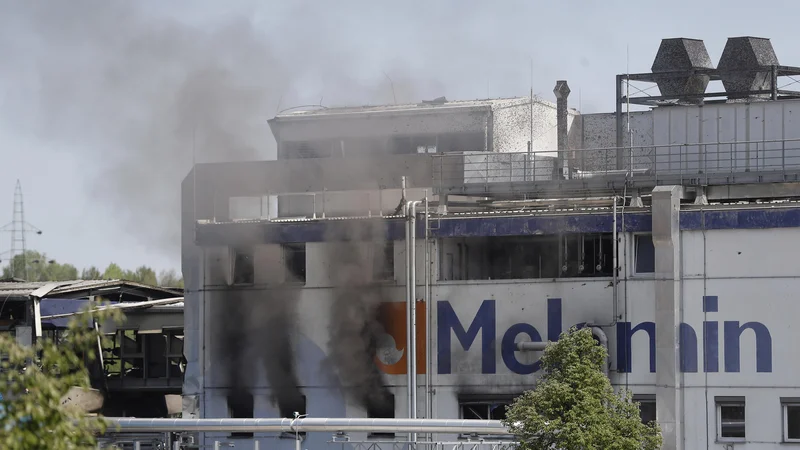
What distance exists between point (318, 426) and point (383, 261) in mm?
6188

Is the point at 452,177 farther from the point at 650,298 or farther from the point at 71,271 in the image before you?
the point at 71,271

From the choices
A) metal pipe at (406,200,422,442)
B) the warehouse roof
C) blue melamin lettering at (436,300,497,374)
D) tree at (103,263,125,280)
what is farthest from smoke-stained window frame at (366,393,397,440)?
tree at (103,263,125,280)

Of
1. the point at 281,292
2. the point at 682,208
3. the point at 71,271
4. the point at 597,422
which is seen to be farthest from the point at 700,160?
the point at 71,271

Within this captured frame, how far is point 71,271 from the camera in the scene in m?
156

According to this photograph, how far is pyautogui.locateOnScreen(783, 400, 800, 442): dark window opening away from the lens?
35.5m

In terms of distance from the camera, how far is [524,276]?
129 ft

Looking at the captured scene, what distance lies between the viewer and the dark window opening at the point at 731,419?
35.8 metres

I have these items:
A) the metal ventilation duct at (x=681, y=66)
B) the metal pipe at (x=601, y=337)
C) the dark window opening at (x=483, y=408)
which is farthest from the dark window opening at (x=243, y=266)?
the metal ventilation duct at (x=681, y=66)

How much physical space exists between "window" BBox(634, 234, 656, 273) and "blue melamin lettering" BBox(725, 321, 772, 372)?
2.63 meters

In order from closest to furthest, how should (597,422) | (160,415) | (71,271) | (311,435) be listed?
(597,422), (311,435), (160,415), (71,271)

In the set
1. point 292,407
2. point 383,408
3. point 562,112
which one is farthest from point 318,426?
point 562,112

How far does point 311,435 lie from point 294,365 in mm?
2564

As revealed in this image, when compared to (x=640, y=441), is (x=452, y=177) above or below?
above

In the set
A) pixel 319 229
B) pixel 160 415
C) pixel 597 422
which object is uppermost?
pixel 319 229
